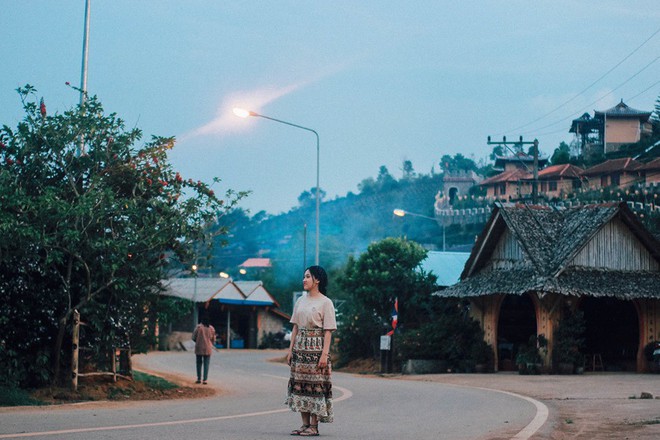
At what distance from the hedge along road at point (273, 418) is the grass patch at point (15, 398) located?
652 mm

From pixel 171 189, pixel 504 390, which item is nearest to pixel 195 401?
pixel 171 189

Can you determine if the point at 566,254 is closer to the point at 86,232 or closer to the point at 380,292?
the point at 380,292

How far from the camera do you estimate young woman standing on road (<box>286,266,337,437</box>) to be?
34.1 feet

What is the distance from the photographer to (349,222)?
167 metres

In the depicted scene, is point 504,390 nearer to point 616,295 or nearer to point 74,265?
point 616,295

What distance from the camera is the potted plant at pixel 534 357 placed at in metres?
29.1

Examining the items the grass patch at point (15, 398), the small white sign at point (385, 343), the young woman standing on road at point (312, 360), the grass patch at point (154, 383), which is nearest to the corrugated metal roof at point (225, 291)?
the small white sign at point (385, 343)

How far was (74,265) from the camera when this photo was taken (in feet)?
56.7

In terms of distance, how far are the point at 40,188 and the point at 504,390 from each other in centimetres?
1144

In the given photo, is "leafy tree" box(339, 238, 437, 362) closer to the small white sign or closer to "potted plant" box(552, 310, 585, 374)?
the small white sign

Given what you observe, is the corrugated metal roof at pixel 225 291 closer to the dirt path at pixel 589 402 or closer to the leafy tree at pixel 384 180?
the dirt path at pixel 589 402

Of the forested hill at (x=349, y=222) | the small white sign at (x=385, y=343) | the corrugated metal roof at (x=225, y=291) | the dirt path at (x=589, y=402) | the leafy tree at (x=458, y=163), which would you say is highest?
the leafy tree at (x=458, y=163)

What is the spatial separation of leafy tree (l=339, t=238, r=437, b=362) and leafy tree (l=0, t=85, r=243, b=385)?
63.6 ft

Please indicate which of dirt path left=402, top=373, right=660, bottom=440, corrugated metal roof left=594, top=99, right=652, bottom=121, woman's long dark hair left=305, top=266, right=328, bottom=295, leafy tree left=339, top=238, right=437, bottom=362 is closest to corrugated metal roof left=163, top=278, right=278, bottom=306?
leafy tree left=339, top=238, right=437, bottom=362
